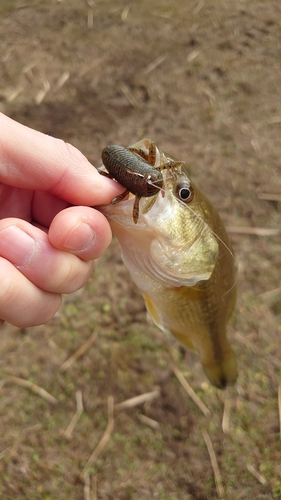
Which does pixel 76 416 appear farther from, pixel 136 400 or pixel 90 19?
pixel 90 19

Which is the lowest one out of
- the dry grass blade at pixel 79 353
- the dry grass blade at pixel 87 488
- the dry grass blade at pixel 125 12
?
the dry grass blade at pixel 87 488

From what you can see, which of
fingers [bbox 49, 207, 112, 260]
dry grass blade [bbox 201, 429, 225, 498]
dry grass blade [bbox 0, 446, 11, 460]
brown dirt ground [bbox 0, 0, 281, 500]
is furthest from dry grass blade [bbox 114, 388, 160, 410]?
fingers [bbox 49, 207, 112, 260]

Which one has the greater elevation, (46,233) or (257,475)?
(46,233)

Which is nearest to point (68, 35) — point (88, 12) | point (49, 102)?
point (88, 12)

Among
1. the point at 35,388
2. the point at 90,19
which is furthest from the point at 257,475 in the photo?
the point at 90,19

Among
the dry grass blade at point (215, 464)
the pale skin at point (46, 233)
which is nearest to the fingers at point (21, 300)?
the pale skin at point (46, 233)

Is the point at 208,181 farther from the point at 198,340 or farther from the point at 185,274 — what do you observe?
the point at 185,274

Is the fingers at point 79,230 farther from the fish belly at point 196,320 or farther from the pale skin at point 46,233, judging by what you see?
the fish belly at point 196,320

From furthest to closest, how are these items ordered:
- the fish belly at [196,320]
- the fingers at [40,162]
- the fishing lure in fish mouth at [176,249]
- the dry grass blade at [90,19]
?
1. the dry grass blade at [90,19]
2. the fish belly at [196,320]
3. the fingers at [40,162]
4. the fishing lure in fish mouth at [176,249]
